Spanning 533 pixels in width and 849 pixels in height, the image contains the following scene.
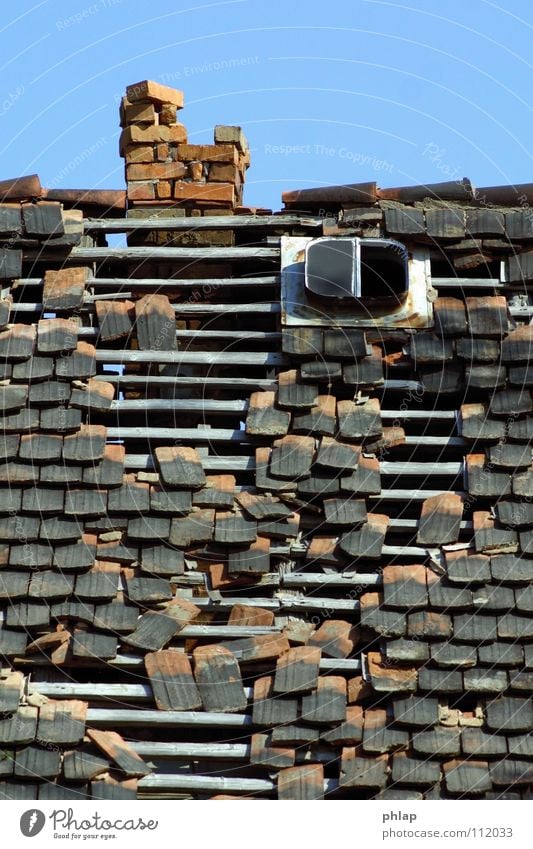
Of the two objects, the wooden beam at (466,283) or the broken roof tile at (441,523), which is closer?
the broken roof tile at (441,523)

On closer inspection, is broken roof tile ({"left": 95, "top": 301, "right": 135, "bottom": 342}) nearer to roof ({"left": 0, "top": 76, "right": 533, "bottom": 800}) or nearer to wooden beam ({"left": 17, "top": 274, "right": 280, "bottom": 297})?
roof ({"left": 0, "top": 76, "right": 533, "bottom": 800})

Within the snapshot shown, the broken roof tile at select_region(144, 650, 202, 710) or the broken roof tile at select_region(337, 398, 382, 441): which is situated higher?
the broken roof tile at select_region(337, 398, 382, 441)

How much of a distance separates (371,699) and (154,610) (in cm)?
175

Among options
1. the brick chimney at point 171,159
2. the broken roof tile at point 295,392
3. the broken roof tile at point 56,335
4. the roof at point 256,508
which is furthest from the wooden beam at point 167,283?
the broken roof tile at point 295,392

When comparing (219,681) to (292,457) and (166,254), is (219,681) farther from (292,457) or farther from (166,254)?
(166,254)

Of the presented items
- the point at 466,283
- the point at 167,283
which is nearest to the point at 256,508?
the point at 167,283

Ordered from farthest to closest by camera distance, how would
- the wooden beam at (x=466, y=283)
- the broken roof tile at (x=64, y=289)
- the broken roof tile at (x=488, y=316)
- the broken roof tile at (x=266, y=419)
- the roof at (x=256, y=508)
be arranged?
the wooden beam at (x=466, y=283)
the broken roof tile at (x=64, y=289)
the broken roof tile at (x=488, y=316)
the broken roof tile at (x=266, y=419)
the roof at (x=256, y=508)

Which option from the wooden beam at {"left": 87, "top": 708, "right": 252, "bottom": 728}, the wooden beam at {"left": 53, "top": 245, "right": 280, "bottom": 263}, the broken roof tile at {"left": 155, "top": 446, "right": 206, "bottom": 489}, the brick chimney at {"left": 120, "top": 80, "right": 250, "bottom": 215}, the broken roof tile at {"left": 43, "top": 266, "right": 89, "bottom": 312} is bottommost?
the wooden beam at {"left": 87, "top": 708, "right": 252, "bottom": 728}

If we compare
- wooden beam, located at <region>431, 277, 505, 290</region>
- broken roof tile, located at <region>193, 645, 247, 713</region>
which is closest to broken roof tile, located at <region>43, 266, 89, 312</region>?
wooden beam, located at <region>431, 277, 505, 290</region>

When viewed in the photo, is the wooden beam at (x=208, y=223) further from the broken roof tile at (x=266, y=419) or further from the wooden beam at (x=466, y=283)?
the broken roof tile at (x=266, y=419)
